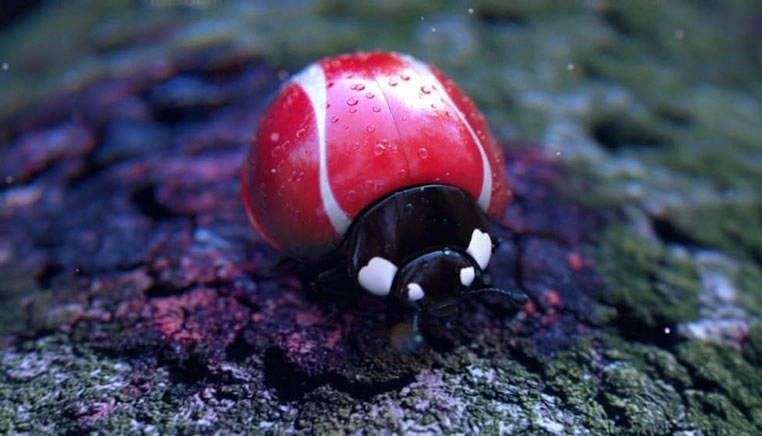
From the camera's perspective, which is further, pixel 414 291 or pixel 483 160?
pixel 483 160

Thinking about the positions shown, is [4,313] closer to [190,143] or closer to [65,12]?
[190,143]

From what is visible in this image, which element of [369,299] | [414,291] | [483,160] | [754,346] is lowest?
[754,346]

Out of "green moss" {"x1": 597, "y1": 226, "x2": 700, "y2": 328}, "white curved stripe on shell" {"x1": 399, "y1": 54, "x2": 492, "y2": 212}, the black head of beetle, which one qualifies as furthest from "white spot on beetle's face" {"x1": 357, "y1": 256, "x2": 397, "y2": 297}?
"green moss" {"x1": 597, "y1": 226, "x2": 700, "y2": 328}

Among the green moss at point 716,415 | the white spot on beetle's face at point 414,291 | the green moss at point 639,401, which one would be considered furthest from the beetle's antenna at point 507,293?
the green moss at point 716,415

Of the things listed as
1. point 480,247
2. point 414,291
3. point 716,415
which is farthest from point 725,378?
point 414,291

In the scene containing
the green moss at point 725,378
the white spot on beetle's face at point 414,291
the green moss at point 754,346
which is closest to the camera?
the white spot on beetle's face at point 414,291

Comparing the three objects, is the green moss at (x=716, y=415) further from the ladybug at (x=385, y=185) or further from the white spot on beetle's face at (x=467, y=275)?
the white spot on beetle's face at (x=467, y=275)

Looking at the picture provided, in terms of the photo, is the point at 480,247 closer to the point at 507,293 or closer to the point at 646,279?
the point at 507,293
